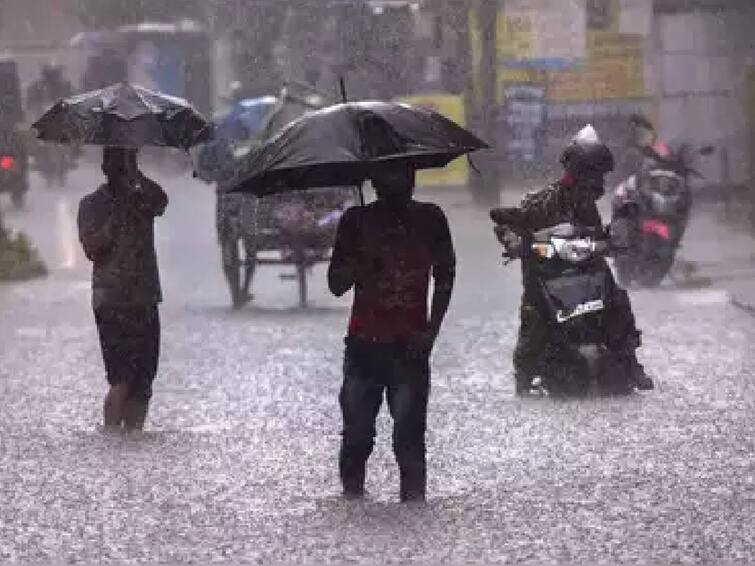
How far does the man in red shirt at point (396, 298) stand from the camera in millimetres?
10180

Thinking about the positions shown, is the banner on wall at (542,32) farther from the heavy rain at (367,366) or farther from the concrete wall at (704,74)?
the heavy rain at (367,366)

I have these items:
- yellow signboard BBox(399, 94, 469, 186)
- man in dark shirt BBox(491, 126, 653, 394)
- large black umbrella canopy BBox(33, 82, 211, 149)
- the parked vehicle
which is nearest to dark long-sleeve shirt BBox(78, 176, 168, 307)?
large black umbrella canopy BBox(33, 82, 211, 149)

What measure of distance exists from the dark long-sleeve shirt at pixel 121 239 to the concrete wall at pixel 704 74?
20589 millimetres

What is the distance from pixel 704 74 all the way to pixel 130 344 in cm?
2161

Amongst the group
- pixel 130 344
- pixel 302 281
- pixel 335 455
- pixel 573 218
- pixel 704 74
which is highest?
pixel 573 218

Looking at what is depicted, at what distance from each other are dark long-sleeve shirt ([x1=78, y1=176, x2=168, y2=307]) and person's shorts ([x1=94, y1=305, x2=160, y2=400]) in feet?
0.26

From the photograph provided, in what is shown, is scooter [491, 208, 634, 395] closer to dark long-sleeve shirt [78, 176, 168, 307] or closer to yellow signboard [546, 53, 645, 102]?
dark long-sleeve shirt [78, 176, 168, 307]

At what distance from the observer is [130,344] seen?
1302cm

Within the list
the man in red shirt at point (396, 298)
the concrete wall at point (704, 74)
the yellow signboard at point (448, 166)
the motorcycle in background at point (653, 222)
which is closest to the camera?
the man in red shirt at point (396, 298)

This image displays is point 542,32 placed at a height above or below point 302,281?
above

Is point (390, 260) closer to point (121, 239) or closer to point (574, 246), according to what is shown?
point (121, 239)

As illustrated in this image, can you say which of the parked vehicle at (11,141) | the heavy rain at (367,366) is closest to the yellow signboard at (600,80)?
the parked vehicle at (11,141)

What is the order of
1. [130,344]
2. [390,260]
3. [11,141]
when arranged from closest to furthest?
[390,260] < [130,344] < [11,141]

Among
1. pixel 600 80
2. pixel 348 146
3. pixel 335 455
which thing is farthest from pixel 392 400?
pixel 600 80
